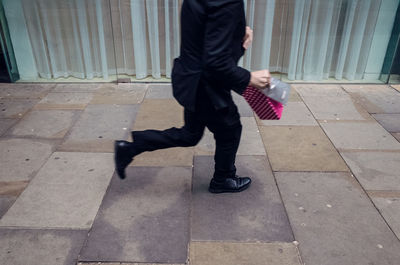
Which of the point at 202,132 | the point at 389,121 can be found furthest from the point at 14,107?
the point at 389,121

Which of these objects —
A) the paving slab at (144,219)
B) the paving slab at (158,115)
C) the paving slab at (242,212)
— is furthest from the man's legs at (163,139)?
the paving slab at (158,115)

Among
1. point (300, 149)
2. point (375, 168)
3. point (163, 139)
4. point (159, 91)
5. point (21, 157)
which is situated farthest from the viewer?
point (159, 91)

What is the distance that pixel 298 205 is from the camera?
9.27 ft

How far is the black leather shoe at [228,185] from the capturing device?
9.57 ft

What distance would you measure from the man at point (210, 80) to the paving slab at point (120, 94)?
2.33m

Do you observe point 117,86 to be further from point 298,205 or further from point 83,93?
point 298,205

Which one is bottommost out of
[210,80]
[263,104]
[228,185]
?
[228,185]

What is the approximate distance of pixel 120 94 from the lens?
512cm

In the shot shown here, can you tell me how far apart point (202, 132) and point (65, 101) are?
2.94 m

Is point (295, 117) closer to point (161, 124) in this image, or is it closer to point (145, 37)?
point (161, 124)

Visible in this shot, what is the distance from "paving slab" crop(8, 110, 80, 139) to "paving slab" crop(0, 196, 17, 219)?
1100 mm

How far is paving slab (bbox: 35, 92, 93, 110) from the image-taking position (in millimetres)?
4684

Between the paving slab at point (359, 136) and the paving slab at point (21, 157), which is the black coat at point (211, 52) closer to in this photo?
the paving slab at point (21, 157)

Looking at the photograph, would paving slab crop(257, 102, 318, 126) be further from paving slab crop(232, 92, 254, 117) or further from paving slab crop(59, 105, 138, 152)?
paving slab crop(59, 105, 138, 152)
